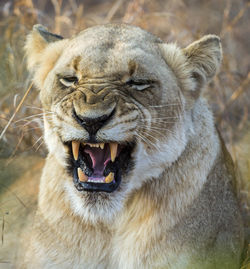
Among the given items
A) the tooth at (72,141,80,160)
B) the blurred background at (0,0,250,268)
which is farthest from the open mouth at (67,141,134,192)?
the blurred background at (0,0,250,268)

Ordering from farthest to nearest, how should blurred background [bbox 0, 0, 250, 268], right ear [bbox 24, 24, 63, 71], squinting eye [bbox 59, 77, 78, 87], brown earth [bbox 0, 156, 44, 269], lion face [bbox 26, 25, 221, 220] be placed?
blurred background [bbox 0, 0, 250, 268] → brown earth [bbox 0, 156, 44, 269] → right ear [bbox 24, 24, 63, 71] → squinting eye [bbox 59, 77, 78, 87] → lion face [bbox 26, 25, 221, 220]

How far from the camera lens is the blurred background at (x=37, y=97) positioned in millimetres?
3943

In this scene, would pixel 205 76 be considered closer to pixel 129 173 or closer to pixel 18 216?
pixel 129 173

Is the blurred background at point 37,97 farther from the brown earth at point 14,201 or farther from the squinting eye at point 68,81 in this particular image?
the squinting eye at point 68,81

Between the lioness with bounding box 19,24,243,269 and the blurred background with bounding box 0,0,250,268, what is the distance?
288 mm

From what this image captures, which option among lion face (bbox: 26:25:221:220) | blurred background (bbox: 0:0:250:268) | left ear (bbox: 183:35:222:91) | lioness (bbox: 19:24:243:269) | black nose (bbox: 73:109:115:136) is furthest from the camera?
blurred background (bbox: 0:0:250:268)

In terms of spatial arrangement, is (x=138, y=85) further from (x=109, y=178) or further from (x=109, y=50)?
(x=109, y=178)

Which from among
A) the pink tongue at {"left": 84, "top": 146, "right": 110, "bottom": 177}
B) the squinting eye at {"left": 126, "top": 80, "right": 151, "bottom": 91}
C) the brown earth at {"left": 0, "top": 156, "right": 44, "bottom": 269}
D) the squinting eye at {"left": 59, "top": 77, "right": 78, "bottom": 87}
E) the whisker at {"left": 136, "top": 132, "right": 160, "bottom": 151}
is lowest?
the brown earth at {"left": 0, "top": 156, "right": 44, "bottom": 269}

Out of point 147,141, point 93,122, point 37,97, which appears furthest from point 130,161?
point 37,97

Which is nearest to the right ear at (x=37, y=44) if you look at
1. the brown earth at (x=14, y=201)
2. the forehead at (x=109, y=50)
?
the forehead at (x=109, y=50)

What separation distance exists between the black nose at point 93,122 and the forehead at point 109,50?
341 millimetres

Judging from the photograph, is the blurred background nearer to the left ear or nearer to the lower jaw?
the lower jaw

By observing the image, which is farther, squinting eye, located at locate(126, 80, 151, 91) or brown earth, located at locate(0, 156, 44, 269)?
brown earth, located at locate(0, 156, 44, 269)

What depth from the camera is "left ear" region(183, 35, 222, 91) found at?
3148mm
